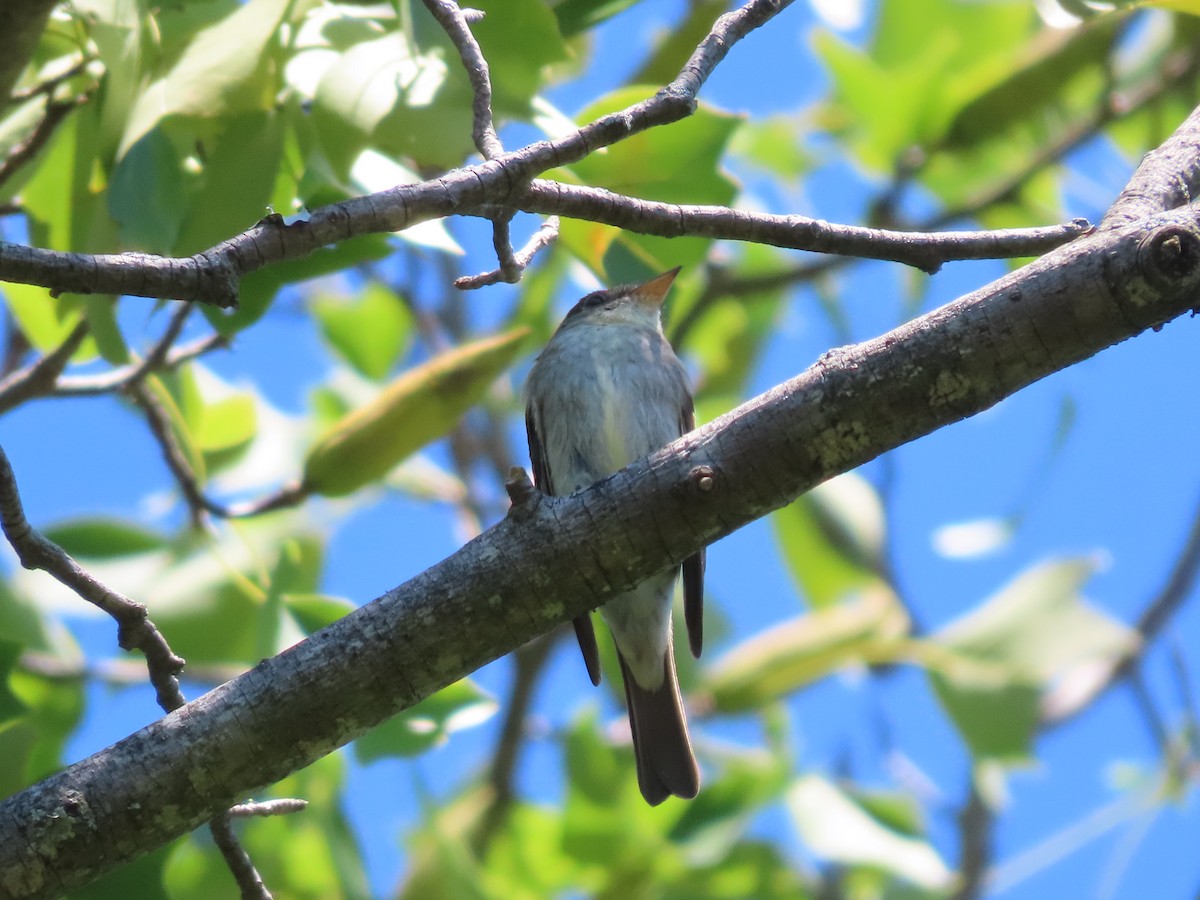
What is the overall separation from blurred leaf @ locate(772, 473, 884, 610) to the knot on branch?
2886 mm

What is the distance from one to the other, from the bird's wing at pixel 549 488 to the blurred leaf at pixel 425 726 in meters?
1.23

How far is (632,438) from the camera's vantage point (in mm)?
4930

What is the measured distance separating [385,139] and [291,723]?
140cm

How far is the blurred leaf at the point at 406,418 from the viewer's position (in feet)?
12.5

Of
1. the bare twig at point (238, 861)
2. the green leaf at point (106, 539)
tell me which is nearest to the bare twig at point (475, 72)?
the bare twig at point (238, 861)

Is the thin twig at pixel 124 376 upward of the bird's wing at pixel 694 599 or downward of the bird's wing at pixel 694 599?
upward

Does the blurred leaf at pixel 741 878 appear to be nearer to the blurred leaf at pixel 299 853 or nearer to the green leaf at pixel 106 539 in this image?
the blurred leaf at pixel 299 853

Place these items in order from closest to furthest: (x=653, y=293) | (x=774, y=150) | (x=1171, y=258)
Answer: (x=1171, y=258), (x=653, y=293), (x=774, y=150)

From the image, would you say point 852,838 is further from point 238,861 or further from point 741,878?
point 238,861

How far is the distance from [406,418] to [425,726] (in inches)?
38.1

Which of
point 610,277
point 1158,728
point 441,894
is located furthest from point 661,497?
point 1158,728

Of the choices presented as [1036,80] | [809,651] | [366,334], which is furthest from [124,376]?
[1036,80]

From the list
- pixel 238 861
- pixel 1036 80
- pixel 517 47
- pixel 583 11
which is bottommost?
pixel 238 861

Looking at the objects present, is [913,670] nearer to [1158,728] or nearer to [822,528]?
[822,528]
